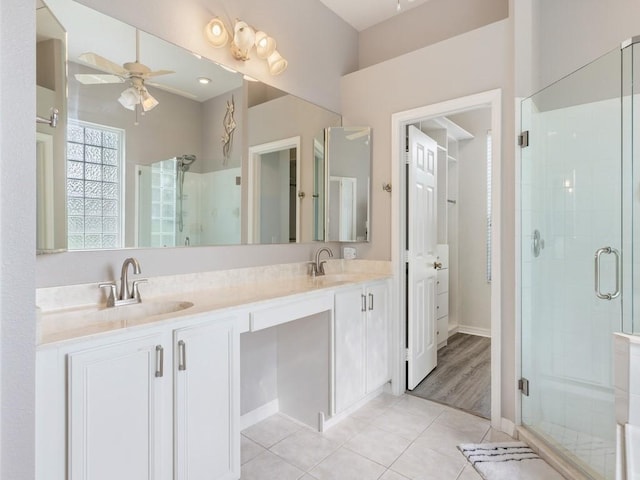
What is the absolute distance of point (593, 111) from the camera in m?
1.90

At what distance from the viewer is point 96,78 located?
1.60 meters

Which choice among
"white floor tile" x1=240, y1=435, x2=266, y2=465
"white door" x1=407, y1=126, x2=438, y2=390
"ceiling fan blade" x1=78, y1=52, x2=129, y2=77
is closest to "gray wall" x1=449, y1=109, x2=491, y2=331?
"white door" x1=407, y1=126, x2=438, y2=390

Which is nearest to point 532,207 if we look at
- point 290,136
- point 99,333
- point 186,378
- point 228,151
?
point 290,136

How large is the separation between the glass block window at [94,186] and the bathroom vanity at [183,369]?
240 mm

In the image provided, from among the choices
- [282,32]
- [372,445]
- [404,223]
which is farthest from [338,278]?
[282,32]

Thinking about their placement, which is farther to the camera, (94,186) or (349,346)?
(349,346)

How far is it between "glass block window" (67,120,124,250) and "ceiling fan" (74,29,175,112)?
18 centimetres

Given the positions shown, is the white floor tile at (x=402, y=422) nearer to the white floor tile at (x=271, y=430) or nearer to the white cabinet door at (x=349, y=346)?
the white cabinet door at (x=349, y=346)

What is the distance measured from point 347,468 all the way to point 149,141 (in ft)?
6.39

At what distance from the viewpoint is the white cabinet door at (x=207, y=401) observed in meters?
1.40

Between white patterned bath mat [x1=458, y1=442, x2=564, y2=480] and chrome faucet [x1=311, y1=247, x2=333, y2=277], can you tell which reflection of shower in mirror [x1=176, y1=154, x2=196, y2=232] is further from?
white patterned bath mat [x1=458, y1=442, x2=564, y2=480]

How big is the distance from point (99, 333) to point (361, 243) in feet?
6.83

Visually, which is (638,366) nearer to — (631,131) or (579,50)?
(631,131)

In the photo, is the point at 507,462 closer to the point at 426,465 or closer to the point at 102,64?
the point at 426,465
